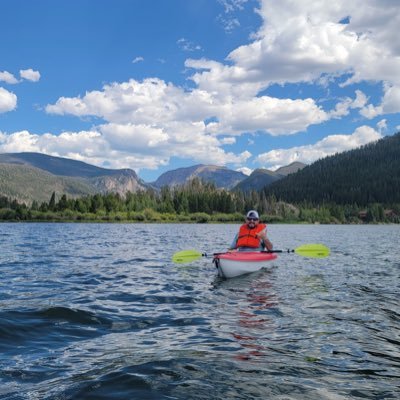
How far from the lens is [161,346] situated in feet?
32.2

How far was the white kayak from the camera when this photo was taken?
2062 cm

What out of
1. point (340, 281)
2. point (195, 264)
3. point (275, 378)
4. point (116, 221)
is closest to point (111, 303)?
point (275, 378)

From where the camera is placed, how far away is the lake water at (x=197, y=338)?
291 inches

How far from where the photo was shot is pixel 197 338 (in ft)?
34.7

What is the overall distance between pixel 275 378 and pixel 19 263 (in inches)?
880

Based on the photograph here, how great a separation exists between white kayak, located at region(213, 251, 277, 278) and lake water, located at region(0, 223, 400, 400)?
655mm

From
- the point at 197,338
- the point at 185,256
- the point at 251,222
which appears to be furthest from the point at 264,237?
the point at 197,338

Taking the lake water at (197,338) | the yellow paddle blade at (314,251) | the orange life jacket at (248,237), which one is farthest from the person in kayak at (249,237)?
the yellow paddle blade at (314,251)

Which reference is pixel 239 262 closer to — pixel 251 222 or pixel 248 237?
pixel 248 237

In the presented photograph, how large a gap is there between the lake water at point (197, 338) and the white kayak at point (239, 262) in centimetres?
66

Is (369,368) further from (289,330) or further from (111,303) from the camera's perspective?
(111,303)

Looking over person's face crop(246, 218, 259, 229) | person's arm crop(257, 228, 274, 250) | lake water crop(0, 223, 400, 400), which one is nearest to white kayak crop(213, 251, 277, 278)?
lake water crop(0, 223, 400, 400)

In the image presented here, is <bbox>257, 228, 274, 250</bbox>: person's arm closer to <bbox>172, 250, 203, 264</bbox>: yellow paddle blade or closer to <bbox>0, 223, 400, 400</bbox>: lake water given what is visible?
<bbox>0, 223, 400, 400</bbox>: lake water

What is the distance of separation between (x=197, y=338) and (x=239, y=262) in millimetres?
10482
